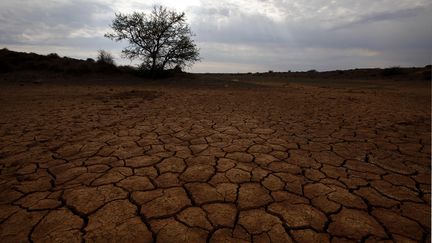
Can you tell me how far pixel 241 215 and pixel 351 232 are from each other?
0.71 metres

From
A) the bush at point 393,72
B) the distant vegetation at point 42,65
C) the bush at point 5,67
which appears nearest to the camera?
the bush at point 5,67

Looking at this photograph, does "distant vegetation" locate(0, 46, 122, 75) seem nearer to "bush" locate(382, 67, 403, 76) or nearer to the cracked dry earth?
the cracked dry earth

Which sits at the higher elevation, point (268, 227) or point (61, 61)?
point (61, 61)

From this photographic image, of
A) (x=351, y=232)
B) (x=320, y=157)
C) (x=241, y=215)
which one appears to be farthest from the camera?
(x=320, y=157)

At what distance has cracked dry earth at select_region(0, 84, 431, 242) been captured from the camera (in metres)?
1.69

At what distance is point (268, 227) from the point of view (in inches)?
66.8

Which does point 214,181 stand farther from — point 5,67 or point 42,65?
point 42,65

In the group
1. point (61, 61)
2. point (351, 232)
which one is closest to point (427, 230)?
point (351, 232)

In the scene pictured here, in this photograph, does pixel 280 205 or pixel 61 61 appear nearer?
pixel 280 205

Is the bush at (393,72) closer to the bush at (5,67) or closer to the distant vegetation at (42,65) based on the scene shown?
the distant vegetation at (42,65)

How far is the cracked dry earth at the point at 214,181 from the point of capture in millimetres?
1687

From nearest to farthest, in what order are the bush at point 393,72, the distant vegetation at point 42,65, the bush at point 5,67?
the bush at point 5,67 < the distant vegetation at point 42,65 < the bush at point 393,72

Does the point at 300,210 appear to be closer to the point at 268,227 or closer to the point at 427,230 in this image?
the point at 268,227

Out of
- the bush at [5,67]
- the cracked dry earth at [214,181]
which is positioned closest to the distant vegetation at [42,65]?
the bush at [5,67]
